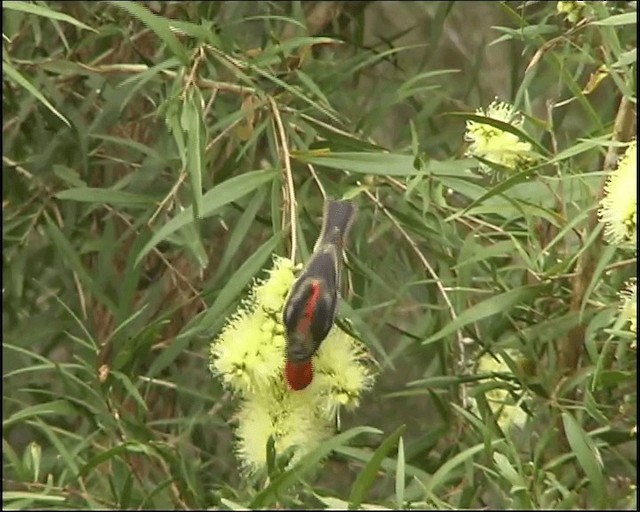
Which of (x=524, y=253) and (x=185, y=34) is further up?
(x=185, y=34)

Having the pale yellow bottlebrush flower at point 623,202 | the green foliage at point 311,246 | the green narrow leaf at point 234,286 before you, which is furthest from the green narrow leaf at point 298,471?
the pale yellow bottlebrush flower at point 623,202

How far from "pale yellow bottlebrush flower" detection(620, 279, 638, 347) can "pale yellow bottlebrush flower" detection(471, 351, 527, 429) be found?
155 millimetres

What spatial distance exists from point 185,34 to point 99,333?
447mm

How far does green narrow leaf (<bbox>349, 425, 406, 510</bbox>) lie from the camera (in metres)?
0.78

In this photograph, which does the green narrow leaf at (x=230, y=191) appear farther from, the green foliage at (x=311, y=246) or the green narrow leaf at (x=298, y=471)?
the green narrow leaf at (x=298, y=471)

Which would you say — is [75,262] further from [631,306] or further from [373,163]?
[631,306]

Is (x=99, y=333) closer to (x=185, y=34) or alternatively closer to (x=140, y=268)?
(x=140, y=268)

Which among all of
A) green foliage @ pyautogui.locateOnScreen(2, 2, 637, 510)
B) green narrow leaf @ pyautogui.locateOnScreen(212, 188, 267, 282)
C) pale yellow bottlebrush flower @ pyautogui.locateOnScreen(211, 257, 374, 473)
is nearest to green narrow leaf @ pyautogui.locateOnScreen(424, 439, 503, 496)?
green foliage @ pyautogui.locateOnScreen(2, 2, 637, 510)

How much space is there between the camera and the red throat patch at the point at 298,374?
67cm

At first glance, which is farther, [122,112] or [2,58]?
[122,112]

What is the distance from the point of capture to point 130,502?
955 millimetres

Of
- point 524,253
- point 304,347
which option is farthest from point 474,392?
point 304,347

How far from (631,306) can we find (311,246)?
0.67 ft

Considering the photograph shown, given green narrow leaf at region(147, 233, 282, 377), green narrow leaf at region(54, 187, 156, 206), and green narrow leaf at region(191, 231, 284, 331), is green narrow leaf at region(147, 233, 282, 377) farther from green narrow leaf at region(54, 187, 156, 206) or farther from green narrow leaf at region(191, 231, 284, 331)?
green narrow leaf at region(54, 187, 156, 206)
